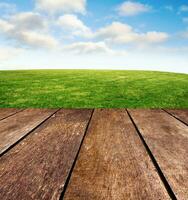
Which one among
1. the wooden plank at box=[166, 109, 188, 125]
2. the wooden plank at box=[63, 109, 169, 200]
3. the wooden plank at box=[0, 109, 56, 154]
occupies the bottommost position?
the wooden plank at box=[0, 109, 56, 154]

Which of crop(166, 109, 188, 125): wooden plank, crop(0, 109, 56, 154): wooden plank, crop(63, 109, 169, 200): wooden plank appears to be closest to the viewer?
crop(63, 109, 169, 200): wooden plank

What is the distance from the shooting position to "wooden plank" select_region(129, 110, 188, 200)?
2.45 feet

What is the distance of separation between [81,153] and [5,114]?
1.12 metres

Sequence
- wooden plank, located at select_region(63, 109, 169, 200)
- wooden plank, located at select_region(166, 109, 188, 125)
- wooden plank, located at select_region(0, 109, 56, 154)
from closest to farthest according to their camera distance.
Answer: wooden plank, located at select_region(63, 109, 169, 200), wooden plank, located at select_region(0, 109, 56, 154), wooden plank, located at select_region(166, 109, 188, 125)

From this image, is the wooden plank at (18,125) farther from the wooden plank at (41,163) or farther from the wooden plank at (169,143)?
the wooden plank at (169,143)

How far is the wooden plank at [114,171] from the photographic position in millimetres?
667

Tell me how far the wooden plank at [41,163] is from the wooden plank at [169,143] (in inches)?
13.3

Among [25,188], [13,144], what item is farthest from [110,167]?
[13,144]

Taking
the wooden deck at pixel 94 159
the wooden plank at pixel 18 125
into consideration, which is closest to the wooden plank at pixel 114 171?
the wooden deck at pixel 94 159

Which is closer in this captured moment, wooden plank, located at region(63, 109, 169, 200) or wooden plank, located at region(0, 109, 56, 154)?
wooden plank, located at region(63, 109, 169, 200)

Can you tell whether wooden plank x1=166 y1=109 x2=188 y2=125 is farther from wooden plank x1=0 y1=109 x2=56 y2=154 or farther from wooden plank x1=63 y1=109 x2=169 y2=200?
wooden plank x1=0 y1=109 x2=56 y2=154

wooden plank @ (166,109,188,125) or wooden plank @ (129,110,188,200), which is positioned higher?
wooden plank @ (129,110,188,200)

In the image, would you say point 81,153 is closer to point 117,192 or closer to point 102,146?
point 102,146

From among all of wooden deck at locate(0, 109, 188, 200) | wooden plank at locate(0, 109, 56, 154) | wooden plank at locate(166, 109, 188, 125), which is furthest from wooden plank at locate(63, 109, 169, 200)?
wooden plank at locate(166, 109, 188, 125)
